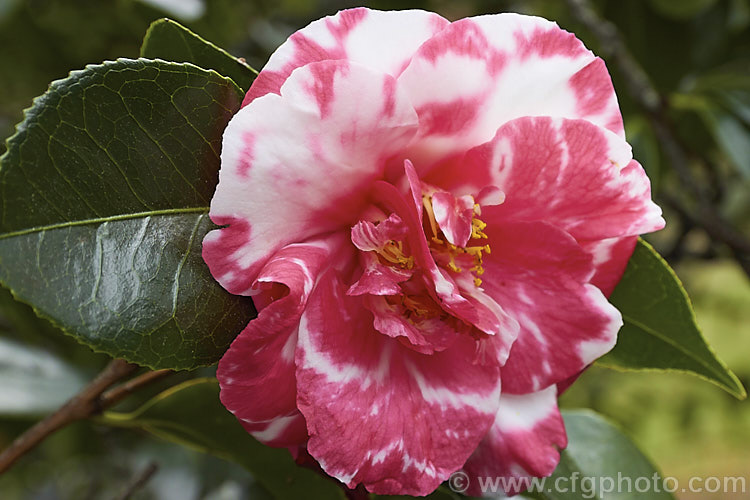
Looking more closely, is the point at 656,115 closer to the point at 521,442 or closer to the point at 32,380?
the point at 521,442

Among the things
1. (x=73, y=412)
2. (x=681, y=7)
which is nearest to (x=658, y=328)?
(x=73, y=412)

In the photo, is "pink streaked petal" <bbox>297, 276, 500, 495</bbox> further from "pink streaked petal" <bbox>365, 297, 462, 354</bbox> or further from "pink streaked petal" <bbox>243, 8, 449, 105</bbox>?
"pink streaked petal" <bbox>243, 8, 449, 105</bbox>

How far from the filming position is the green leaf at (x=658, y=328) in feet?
1.99

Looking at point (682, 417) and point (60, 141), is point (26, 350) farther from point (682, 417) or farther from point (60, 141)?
point (682, 417)

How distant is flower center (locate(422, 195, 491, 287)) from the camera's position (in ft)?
1.57

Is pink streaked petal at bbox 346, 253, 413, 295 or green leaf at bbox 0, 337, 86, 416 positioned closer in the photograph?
pink streaked petal at bbox 346, 253, 413, 295

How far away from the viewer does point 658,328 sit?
0.64 m

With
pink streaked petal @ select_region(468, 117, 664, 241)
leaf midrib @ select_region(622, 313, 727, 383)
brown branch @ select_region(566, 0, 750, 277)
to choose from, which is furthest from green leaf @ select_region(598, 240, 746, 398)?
brown branch @ select_region(566, 0, 750, 277)

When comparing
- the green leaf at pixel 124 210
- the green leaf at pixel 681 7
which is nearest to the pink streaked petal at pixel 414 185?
the green leaf at pixel 124 210

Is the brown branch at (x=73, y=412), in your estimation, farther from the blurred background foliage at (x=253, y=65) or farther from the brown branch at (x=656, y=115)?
the brown branch at (x=656, y=115)

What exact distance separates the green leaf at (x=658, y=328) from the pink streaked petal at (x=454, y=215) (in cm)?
19

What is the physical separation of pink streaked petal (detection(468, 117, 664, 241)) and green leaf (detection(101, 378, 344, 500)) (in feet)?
1.07

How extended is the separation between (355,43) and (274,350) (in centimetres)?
20

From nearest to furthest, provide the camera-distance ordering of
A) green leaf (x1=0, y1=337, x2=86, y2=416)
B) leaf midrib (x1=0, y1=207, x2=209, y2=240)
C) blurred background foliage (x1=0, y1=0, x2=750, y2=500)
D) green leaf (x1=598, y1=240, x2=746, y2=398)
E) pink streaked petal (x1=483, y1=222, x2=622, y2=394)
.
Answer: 1. leaf midrib (x1=0, y1=207, x2=209, y2=240)
2. pink streaked petal (x1=483, y1=222, x2=622, y2=394)
3. green leaf (x1=598, y1=240, x2=746, y2=398)
4. green leaf (x1=0, y1=337, x2=86, y2=416)
5. blurred background foliage (x1=0, y1=0, x2=750, y2=500)
